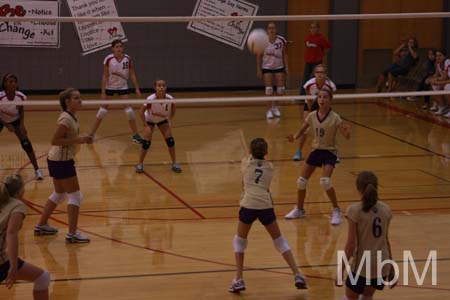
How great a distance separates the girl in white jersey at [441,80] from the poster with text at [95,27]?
24.8ft

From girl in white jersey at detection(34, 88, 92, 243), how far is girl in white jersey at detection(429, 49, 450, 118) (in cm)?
1120

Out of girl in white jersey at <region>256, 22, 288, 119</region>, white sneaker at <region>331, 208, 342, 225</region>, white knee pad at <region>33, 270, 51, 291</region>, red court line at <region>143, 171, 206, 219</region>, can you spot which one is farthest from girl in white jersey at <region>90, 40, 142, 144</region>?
white knee pad at <region>33, 270, 51, 291</region>

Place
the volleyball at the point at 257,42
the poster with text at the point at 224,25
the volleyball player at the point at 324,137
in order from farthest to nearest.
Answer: the poster with text at the point at 224,25 → the volleyball at the point at 257,42 → the volleyball player at the point at 324,137

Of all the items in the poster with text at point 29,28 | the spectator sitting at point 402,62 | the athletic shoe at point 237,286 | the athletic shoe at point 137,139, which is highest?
the poster with text at point 29,28

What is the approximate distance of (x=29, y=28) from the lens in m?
21.2

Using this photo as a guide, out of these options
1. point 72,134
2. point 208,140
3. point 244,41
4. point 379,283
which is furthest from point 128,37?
point 379,283

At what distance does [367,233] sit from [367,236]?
0.02 metres

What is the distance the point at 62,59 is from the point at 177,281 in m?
13.4

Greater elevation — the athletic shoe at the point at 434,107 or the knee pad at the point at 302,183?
the athletic shoe at the point at 434,107

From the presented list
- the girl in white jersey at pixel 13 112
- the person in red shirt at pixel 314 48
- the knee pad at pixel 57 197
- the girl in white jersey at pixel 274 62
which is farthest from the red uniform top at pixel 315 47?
the knee pad at pixel 57 197

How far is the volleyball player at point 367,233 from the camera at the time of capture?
7230 mm

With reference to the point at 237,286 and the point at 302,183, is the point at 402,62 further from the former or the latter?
the point at 237,286

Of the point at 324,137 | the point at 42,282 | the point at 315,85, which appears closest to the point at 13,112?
the point at 315,85

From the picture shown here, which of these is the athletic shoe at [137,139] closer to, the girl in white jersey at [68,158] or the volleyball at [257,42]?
the volleyball at [257,42]
